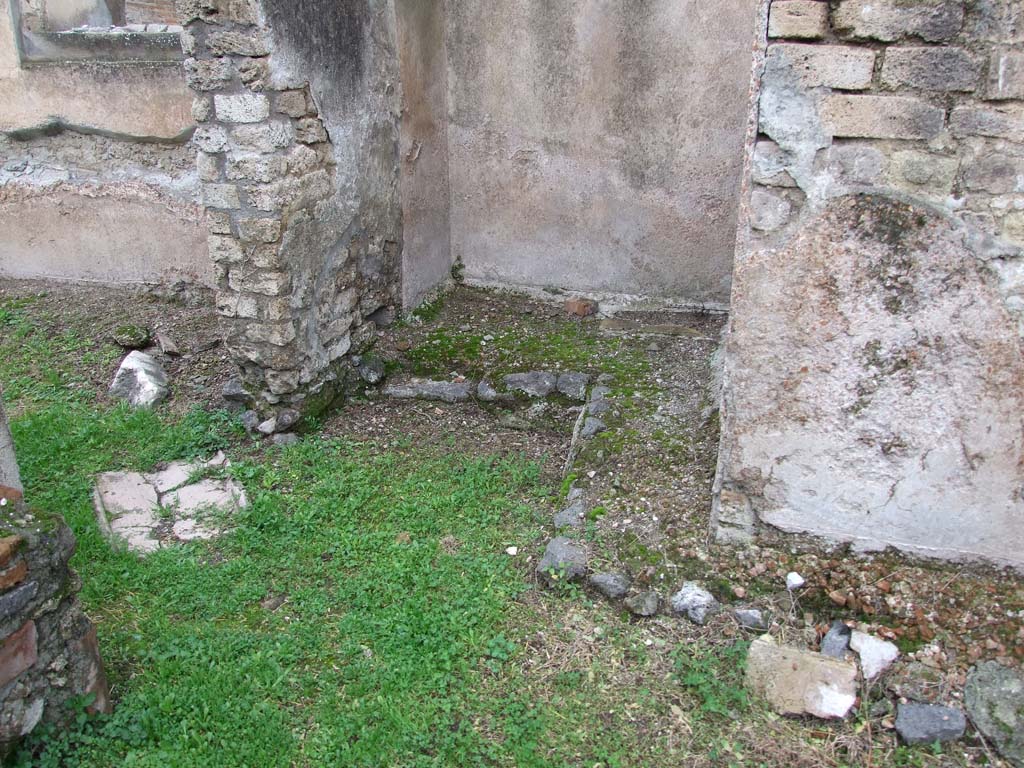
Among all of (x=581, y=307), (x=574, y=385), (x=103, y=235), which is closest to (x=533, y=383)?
(x=574, y=385)

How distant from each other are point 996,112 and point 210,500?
3402mm

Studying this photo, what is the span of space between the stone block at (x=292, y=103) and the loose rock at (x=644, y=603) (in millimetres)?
2724

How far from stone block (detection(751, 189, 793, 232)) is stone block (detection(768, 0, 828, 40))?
0.47 m

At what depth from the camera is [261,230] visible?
3898 mm

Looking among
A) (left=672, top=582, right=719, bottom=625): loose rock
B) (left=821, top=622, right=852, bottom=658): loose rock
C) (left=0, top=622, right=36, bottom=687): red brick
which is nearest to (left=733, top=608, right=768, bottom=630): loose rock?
(left=672, top=582, right=719, bottom=625): loose rock

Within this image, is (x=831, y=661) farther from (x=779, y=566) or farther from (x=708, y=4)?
(x=708, y=4)

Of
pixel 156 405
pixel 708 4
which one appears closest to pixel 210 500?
pixel 156 405

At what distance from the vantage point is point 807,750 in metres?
2.46

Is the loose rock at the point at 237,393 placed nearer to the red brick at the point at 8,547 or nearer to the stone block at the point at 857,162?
the red brick at the point at 8,547

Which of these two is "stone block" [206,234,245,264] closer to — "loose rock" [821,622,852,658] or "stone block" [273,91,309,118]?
"stone block" [273,91,309,118]

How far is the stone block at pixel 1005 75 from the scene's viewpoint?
2322 millimetres

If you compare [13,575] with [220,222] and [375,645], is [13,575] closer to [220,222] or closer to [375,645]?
[375,645]

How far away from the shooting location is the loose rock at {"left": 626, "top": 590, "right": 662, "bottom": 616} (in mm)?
2914

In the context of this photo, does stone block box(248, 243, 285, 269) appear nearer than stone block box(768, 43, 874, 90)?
No
